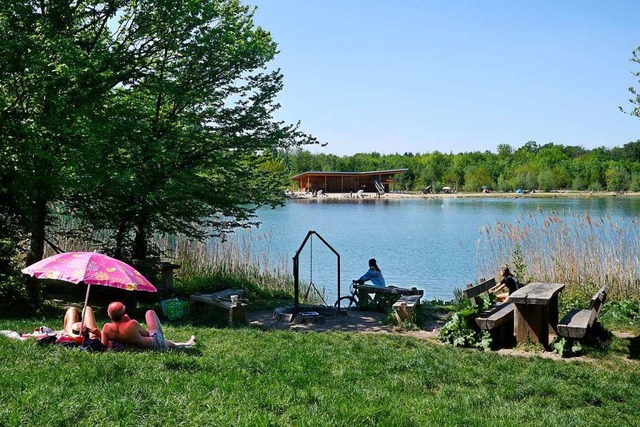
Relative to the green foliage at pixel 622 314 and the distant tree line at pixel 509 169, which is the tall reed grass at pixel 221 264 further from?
the distant tree line at pixel 509 169

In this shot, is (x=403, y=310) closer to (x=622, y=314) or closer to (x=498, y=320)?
(x=498, y=320)

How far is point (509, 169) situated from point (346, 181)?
26638mm

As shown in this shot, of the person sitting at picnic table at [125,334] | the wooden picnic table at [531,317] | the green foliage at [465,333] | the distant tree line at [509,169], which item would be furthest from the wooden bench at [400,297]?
the distant tree line at [509,169]

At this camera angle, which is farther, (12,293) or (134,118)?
(134,118)

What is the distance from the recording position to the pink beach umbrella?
6.73m

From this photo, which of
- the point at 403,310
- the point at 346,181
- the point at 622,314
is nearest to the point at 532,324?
the point at 403,310

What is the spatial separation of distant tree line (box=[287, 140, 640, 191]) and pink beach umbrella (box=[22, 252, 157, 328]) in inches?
2841

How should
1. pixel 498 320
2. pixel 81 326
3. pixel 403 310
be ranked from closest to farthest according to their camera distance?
1. pixel 81 326
2. pixel 498 320
3. pixel 403 310

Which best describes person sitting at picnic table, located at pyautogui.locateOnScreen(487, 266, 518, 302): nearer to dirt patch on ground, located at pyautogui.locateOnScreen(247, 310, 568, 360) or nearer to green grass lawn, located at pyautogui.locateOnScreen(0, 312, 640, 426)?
dirt patch on ground, located at pyautogui.locateOnScreen(247, 310, 568, 360)

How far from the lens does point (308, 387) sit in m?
5.30

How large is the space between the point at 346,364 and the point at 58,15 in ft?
26.1

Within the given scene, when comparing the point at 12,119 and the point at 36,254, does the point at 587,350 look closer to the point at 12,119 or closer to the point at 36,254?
the point at 36,254

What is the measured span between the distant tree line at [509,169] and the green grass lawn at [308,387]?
238 feet

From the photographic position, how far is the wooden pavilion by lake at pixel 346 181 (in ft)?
300
